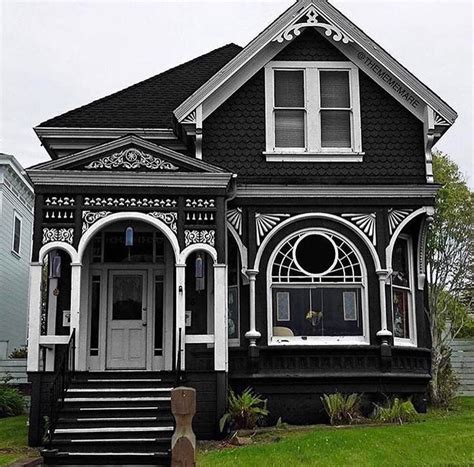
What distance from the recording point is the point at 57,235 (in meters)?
12.7

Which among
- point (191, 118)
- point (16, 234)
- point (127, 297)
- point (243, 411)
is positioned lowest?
point (243, 411)

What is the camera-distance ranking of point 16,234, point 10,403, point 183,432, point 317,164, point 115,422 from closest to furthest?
point 183,432 → point 115,422 → point 317,164 → point 10,403 → point 16,234

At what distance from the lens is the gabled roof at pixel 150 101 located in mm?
15836

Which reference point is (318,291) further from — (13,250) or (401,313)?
(13,250)

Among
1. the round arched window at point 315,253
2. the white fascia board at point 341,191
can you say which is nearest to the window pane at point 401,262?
the white fascia board at point 341,191

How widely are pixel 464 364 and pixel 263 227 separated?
8.64 m

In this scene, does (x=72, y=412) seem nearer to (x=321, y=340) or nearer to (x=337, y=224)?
(x=321, y=340)

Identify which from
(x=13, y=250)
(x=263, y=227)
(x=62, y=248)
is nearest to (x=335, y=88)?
(x=263, y=227)

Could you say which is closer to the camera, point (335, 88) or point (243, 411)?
point (243, 411)

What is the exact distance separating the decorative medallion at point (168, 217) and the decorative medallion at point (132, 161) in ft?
2.49

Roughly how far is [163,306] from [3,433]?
361 cm

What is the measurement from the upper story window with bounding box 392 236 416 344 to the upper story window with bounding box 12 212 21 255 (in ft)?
44.3

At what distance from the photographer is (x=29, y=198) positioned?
2591 centimetres

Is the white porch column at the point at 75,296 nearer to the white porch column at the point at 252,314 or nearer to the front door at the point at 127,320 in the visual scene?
the front door at the point at 127,320
